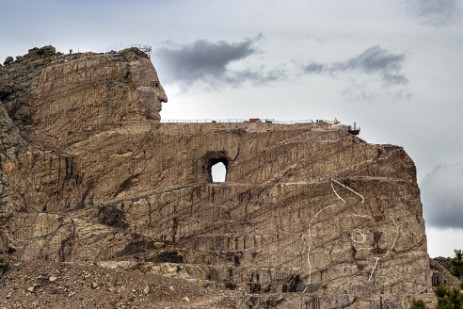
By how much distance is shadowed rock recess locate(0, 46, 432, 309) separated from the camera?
282ft

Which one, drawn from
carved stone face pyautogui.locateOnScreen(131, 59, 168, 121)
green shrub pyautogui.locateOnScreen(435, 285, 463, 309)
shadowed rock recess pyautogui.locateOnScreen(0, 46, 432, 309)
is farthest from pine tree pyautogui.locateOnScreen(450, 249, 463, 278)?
carved stone face pyautogui.locateOnScreen(131, 59, 168, 121)

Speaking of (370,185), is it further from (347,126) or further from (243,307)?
(243,307)

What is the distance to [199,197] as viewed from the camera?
9000 centimetres

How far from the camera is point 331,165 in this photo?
89.1 m

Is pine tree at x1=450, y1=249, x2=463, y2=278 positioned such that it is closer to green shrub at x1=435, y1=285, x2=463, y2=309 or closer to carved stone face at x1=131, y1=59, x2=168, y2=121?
green shrub at x1=435, y1=285, x2=463, y2=309

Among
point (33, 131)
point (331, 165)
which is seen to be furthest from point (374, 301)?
point (33, 131)

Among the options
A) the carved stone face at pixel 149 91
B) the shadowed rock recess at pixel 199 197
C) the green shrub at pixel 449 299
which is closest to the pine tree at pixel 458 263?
the green shrub at pixel 449 299

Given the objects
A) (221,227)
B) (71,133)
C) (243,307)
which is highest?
(71,133)

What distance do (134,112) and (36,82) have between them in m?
7.63

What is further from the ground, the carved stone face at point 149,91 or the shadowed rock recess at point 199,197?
the carved stone face at point 149,91

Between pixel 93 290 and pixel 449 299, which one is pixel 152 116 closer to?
pixel 93 290

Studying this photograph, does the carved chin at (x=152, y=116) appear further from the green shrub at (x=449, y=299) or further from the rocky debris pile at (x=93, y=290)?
the green shrub at (x=449, y=299)

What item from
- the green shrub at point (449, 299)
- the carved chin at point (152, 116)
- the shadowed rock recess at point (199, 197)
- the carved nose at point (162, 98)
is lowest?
the green shrub at point (449, 299)

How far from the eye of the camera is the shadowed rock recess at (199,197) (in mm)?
86000
